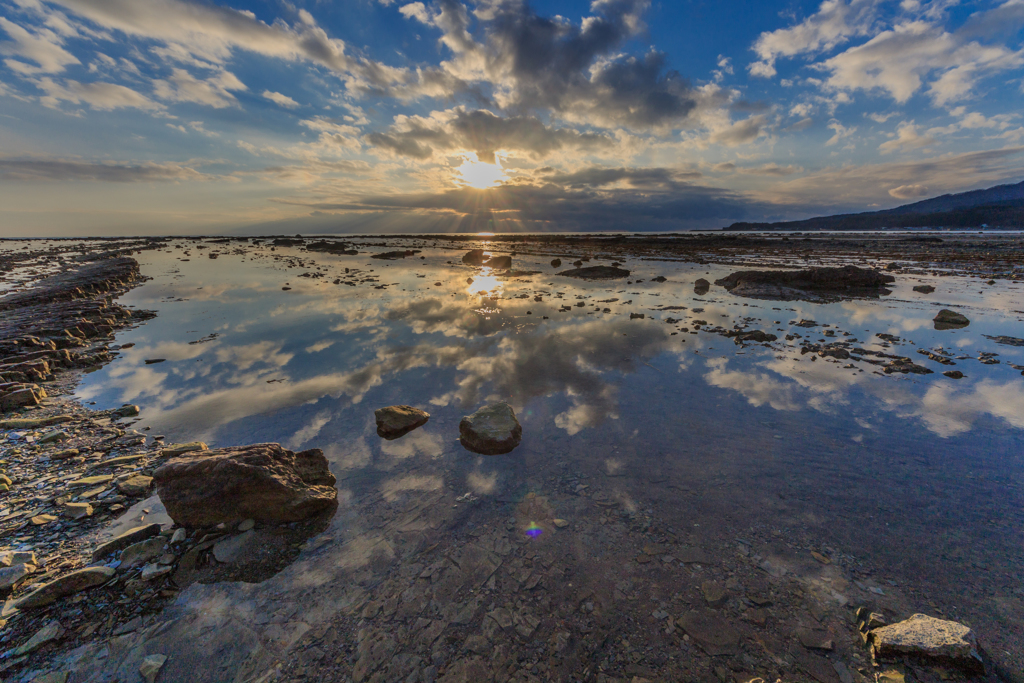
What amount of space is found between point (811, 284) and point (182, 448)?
36.0 metres

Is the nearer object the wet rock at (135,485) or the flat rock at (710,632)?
the flat rock at (710,632)

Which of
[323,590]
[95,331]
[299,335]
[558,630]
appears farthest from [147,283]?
[558,630]

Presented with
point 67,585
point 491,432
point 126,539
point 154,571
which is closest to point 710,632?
point 491,432

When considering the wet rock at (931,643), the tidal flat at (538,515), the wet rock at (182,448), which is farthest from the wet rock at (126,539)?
the wet rock at (931,643)

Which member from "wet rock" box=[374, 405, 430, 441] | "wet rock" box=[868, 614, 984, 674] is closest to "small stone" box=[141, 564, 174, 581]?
"wet rock" box=[374, 405, 430, 441]

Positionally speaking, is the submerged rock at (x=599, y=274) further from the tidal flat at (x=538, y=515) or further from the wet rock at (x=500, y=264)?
the tidal flat at (x=538, y=515)

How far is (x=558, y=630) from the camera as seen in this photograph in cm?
384

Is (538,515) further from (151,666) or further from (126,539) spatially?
(126,539)

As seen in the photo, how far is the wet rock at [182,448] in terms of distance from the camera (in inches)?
265

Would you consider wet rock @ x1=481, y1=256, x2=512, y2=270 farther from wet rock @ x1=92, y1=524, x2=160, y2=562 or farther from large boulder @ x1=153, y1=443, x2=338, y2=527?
wet rock @ x1=92, y1=524, x2=160, y2=562

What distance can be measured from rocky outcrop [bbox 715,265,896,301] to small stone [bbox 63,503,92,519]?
29398mm

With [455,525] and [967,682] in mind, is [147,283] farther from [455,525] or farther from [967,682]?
[967,682]

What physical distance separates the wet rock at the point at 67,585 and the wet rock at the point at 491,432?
500 cm

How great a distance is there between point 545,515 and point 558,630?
5.46 feet
